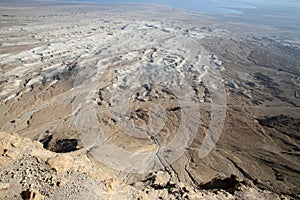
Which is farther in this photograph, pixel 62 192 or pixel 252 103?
pixel 252 103

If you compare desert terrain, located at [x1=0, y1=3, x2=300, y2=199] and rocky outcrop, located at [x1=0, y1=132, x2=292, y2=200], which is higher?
rocky outcrop, located at [x1=0, y1=132, x2=292, y2=200]

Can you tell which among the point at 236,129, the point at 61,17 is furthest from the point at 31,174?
the point at 61,17

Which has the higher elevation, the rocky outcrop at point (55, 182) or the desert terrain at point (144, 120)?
the rocky outcrop at point (55, 182)

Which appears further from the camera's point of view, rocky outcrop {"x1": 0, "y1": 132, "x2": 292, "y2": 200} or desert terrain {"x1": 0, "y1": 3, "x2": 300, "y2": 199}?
desert terrain {"x1": 0, "y1": 3, "x2": 300, "y2": 199}

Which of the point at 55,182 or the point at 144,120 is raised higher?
the point at 55,182

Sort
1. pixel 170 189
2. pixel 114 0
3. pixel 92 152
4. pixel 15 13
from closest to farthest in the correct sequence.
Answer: pixel 170 189 → pixel 92 152 → pixel 15 13 → pixel 114 0

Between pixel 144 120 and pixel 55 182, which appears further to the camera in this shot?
pixel 144 120

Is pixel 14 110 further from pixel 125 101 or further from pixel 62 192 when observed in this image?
pixel 62 192

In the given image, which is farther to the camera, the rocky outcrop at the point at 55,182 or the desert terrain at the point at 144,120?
the desert terrain at the point at 144,120
